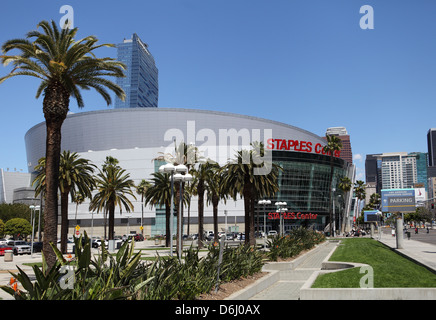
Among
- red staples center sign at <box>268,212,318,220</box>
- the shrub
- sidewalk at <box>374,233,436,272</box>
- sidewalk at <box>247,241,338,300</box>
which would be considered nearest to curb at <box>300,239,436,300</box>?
sidewalk at <box>247,241,338,300</box>

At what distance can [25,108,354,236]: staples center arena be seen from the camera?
113 metres

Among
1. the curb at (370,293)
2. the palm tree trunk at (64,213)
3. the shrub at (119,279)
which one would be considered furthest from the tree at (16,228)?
the curb at (370,293)

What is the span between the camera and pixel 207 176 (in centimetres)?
5050

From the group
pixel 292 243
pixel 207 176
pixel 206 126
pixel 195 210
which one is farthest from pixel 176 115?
pixel 292 243

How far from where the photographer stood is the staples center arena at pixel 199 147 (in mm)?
113125

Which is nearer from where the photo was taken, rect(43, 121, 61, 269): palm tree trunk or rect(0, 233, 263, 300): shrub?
rect(0, 233, 263, 300): shrub

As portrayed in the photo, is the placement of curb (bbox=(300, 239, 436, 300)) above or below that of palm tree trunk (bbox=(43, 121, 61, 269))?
below

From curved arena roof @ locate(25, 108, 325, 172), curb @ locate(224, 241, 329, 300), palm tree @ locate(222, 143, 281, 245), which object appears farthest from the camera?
curved arena roof @ locate(25, 108, 325, 172)

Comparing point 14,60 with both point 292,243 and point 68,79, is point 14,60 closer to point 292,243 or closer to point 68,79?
point 68,79

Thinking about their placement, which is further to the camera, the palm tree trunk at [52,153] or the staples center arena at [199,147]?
the staples center arena at [199,147]

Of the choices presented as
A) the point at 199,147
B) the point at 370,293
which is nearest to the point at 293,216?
the point at 199,147

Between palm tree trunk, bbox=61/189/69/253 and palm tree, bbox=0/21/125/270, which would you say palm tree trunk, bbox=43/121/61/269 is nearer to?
palm tree, bbox=0/21/125/270

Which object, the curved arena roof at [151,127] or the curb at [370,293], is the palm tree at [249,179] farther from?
the curved arena roof at [151,127]

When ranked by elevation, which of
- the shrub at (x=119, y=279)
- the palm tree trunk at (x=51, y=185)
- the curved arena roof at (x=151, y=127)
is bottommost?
the shrub at (x=119, y=279)
